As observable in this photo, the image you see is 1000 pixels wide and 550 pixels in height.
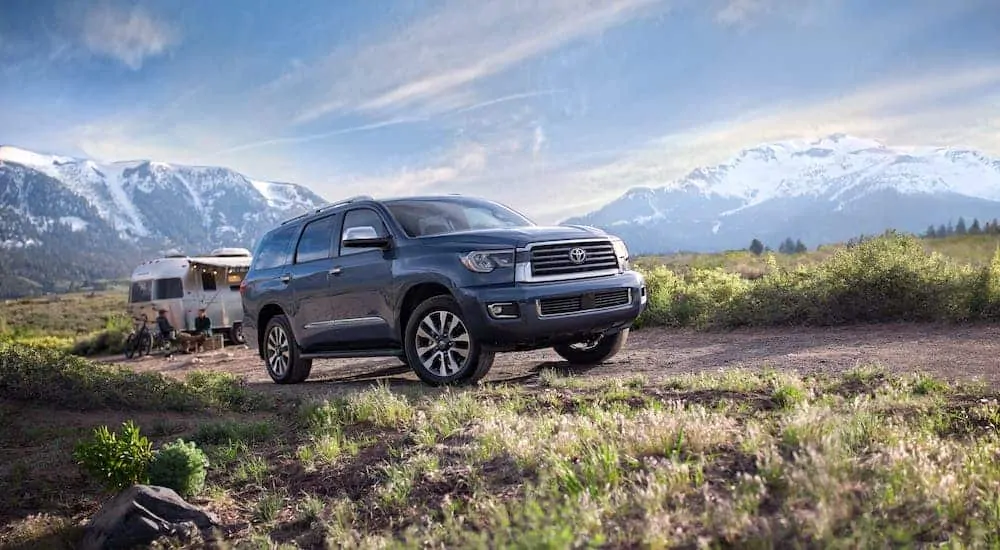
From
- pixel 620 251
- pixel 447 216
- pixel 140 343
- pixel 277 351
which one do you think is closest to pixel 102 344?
pixel 140 343

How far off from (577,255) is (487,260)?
3.06ft

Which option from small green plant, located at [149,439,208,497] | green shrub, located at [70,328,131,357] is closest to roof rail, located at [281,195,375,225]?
small green plant, located at [149,439,208,497]

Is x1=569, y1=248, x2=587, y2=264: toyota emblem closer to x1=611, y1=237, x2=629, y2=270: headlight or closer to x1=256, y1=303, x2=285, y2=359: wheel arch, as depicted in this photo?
x1=611, y1=237, x2=629, y2=270: headlight

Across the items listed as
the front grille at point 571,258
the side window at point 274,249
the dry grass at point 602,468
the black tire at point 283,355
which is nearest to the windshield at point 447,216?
the front grille at point 571,258

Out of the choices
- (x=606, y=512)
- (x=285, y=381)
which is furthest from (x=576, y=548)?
(x=285, y=381)

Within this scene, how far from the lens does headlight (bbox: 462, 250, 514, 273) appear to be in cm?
687

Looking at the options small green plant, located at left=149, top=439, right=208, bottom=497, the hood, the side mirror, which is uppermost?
the side mirror

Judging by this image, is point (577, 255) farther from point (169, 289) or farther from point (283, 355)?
point (169, 289)

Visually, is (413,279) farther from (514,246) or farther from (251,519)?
(251,519)

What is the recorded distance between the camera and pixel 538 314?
22.2ft

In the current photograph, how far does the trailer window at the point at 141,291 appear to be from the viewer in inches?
938

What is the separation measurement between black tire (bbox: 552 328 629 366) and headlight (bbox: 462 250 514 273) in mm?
1809

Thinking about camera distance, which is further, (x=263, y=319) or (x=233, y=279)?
(x=233, y=279)

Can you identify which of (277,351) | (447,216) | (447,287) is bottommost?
(277,351)
